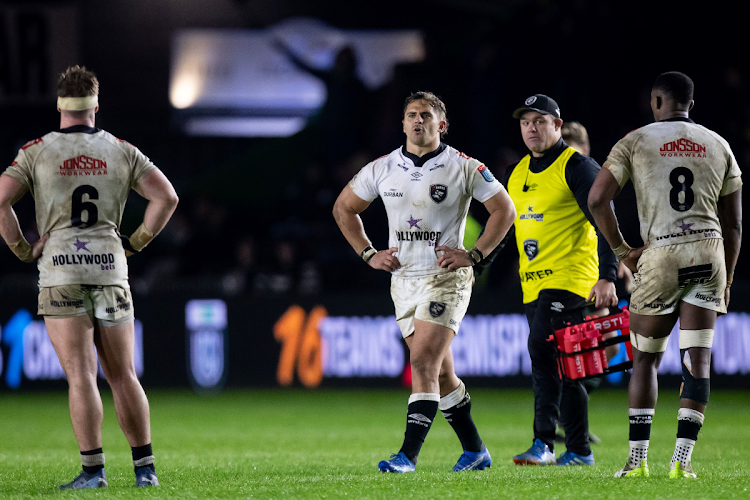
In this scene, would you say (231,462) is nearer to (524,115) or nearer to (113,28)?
(524,115)

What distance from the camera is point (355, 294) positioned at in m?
14.3

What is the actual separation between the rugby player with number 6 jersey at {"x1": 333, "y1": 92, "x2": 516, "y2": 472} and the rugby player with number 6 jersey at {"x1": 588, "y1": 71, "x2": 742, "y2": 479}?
844 millimetres

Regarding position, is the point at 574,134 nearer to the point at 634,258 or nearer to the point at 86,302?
the point at 634,258

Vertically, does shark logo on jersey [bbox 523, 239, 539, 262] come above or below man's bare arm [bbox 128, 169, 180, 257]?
below

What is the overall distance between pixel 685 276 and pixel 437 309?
1484mm

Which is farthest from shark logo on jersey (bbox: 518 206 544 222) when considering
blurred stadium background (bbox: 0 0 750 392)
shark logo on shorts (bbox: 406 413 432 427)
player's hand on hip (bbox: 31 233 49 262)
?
blurred stadium background (bbox: 0 0 750 392)

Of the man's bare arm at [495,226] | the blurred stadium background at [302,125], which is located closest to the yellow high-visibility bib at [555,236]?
the man's bare arm at [495,226]

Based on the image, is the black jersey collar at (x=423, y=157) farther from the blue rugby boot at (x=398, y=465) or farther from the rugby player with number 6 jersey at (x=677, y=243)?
the blue rugby boot at (x=398, y=465)

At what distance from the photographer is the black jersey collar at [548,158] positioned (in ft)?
23.8

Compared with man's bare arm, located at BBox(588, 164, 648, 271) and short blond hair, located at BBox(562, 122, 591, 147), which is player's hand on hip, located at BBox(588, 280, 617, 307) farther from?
short blond hair, located at BBox(562, 122, 591, 147)

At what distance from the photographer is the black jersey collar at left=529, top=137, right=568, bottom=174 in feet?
23.8

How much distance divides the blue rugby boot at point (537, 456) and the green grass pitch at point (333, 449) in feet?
0.67

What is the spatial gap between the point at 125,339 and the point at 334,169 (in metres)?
13.2

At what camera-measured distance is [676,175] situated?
19.1 ft
